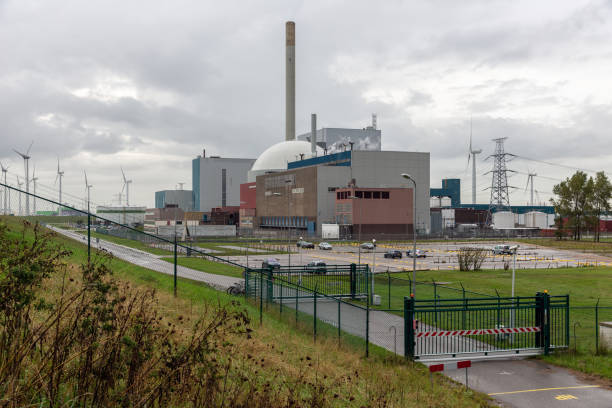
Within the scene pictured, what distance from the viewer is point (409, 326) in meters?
15.2

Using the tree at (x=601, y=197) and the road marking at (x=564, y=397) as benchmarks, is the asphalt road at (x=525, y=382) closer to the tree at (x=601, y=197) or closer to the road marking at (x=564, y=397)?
the road marking at (x=564, y=397)

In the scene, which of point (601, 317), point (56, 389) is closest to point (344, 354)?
point (56, 389)

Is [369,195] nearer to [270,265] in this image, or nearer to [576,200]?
[576,200]

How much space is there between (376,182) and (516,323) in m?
95.7

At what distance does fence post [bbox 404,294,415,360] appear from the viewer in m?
15.1

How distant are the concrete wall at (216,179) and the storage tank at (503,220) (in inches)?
3782

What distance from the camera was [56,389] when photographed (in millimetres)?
5641

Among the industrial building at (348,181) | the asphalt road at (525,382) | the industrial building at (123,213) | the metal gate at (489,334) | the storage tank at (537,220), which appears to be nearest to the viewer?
the asphalt road at (525,382)

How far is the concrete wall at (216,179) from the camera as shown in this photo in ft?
609

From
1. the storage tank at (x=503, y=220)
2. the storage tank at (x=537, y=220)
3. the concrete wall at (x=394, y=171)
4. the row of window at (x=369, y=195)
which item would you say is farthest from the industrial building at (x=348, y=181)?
the storage tank at (x=537, y=220)

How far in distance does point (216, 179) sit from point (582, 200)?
125 metres

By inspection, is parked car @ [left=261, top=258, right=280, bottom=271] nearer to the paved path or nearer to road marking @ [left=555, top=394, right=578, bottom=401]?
the paved path

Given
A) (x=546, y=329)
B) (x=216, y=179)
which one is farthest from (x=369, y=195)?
(x=216, y=179)

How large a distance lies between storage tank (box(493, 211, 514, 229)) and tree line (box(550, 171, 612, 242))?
62.5 ft
